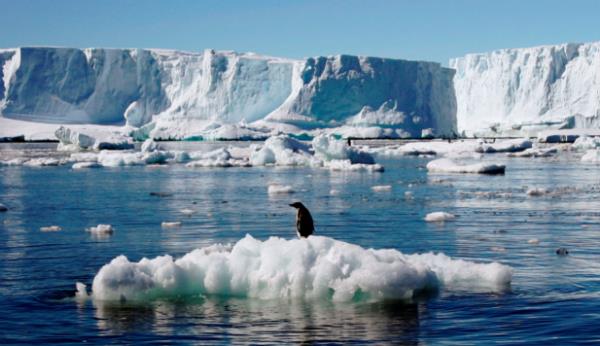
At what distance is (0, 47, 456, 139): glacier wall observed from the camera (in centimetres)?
8994

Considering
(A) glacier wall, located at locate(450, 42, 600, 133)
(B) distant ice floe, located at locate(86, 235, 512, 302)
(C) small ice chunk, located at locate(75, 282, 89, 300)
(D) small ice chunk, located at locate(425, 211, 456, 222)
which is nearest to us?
(B) distant ice floe, located at locate(86, 235, 512, 302)

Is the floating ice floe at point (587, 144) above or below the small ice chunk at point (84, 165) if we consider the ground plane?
above

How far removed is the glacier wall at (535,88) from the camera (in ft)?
306

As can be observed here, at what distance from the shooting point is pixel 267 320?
8125 mm

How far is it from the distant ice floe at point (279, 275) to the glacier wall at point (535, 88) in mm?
83272

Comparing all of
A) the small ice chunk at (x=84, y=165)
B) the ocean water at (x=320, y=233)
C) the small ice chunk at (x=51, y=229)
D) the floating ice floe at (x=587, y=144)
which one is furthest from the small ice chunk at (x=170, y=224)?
the floating ice floe at (x=587, y=144)

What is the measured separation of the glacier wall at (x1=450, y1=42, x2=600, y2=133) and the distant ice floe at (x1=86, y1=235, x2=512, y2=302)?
83.3 meters

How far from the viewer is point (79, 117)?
109m

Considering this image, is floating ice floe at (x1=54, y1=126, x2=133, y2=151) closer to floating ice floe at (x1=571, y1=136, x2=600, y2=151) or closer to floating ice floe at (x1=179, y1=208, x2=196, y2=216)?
floating ice floe at (x1=571, y1=136, x2=600, y2=151)

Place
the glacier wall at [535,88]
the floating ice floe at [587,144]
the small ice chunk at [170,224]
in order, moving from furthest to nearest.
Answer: the glacier wall at [535,88] → the floating ice floe at [587,144] → the small ice chunk at [170,224]

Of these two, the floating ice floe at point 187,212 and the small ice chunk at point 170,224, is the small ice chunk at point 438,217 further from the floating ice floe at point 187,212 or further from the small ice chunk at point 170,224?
the floating ice floe at point 187,212

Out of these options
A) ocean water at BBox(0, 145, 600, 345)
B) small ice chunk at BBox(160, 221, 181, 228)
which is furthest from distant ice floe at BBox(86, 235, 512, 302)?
small ice chunk at BBox(160, 221, 181, 228)

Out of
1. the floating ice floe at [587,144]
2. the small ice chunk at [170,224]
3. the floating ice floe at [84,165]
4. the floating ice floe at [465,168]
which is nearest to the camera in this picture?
the small ice chunk at [170,224]

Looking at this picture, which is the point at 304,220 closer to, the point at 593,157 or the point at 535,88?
the point at 593,157
